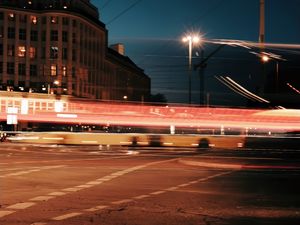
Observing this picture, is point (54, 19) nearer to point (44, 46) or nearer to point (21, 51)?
point (44, 46)

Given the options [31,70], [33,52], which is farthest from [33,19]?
[31,70]

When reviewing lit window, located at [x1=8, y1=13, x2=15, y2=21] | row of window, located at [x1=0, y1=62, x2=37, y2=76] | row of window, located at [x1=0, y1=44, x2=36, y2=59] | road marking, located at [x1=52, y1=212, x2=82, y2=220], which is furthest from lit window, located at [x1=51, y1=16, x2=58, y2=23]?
road marking, located at [x1=52, y1=212, x2=82, y2=220]

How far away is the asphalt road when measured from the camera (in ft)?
31.2

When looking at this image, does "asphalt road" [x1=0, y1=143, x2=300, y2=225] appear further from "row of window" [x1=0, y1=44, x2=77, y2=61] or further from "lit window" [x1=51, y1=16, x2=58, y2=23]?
"lit window" [x1=51, y1=16, x2=58, y2=23]

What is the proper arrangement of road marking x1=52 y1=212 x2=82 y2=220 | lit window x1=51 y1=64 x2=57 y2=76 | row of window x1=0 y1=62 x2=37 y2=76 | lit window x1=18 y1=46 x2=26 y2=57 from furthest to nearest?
lit window x1=18 y1=46 x2=26 y2=57 < lit window x1=51 y1=64 x2=57 y2=76 < row of window x1=0 y1=62 x2=37 y2=76 < road marking x1=52 y1=212 x2=82 y2=220


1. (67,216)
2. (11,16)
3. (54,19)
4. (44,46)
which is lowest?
(67,216)

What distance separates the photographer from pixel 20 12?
358 feet

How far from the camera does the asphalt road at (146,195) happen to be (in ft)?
31.2

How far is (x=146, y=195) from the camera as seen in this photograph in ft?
41.1

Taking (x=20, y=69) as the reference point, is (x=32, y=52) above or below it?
above

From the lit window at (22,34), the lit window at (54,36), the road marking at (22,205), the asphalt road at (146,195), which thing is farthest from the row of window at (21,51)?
the road marking at (22,205)

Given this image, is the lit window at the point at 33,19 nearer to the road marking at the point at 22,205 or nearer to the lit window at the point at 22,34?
the lit window at the point at 22,34

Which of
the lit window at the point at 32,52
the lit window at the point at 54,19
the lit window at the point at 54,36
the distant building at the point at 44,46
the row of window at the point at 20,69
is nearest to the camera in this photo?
the distant building at the point at 44,46

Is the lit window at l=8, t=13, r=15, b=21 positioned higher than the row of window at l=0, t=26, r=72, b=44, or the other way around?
the lit window at l=8, t=13, r=15, b=21
